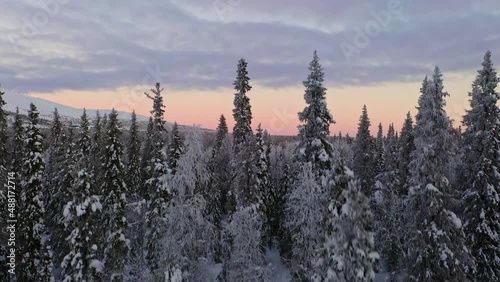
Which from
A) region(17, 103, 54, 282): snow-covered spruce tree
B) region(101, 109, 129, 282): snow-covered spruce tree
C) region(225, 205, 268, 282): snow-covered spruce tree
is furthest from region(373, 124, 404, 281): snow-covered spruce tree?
region(17, 103, 54, 282): snow-covered spruce tree

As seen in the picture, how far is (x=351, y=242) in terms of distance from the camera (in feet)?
60.6

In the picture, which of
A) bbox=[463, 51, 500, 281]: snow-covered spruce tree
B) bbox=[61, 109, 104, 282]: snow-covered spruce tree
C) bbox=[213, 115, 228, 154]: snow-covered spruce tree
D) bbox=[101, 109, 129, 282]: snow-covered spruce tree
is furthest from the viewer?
bbox=[213, 115, 228, 154]: snow-covered spruce tree

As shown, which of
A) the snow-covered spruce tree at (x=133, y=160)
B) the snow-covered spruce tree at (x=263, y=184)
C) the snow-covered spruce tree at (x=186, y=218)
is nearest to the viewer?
the snow-covered spruce tree at (x=186, y=218)

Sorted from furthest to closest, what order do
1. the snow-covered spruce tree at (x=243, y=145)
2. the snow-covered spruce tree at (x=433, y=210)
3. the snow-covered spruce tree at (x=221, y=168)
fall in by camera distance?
1. the snow-covered spruce tree at (x=221, y=168)
2. the snow-covered spruce tree at (x=243, y=145)
3. the snow-covered spruce tree at (x=433, y=210)

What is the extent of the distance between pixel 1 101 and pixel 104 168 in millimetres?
11969

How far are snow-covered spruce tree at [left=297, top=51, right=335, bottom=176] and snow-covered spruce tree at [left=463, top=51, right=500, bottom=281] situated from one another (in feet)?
35.8

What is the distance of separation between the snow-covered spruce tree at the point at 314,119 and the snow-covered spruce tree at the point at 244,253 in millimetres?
6467

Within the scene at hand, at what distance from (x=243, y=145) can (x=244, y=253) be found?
1386 cm

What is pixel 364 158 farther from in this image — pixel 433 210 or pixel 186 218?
pixel 186 218

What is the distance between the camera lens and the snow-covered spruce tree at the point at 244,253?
25453 millimetres

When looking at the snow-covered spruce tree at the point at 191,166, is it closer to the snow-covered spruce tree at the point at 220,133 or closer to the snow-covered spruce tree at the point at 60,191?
the snow-covered spruce tree at the point at 60,191

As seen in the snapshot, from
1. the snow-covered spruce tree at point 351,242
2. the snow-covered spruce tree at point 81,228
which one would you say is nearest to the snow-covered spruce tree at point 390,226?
the snow-covered spruce tree at point 351,242

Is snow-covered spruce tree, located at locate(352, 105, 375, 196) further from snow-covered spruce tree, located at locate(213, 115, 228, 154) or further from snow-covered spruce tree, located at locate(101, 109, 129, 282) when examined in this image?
snow-covered spruce tree, located at locate(101, 109, 129, 282)

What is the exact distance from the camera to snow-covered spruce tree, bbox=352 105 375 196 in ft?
184
